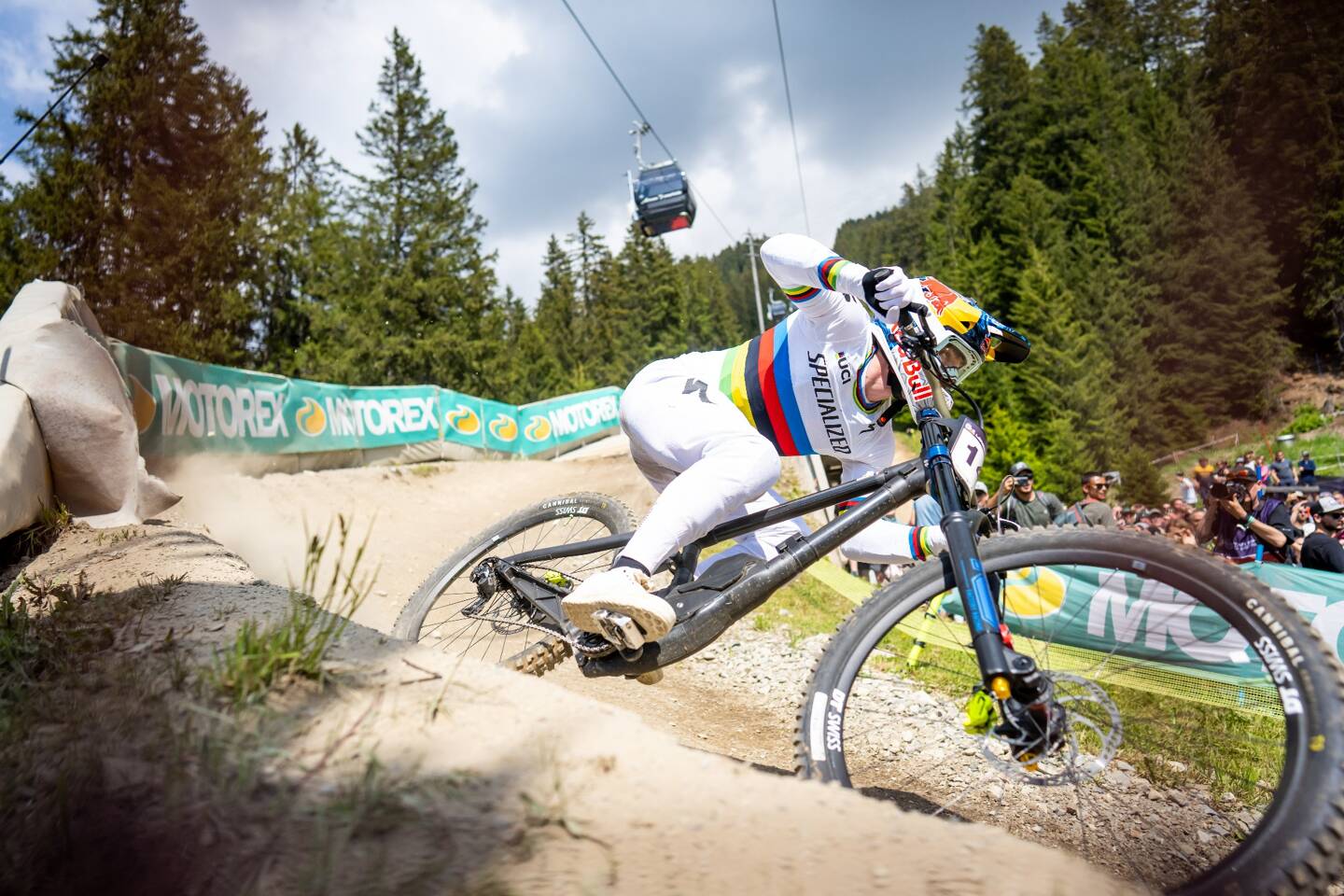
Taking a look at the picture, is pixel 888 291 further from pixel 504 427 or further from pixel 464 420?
pixel 504 427

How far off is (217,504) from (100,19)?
22.8 meters

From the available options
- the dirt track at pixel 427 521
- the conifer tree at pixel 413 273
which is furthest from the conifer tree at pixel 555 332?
the dirt track at pixel 427 521

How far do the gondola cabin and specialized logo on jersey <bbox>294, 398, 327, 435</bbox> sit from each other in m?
17.2

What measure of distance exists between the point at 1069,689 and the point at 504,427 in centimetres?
2159

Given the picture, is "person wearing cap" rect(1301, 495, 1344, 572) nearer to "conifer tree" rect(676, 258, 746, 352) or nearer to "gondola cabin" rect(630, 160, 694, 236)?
"gondola cabin" rect(630, 160, 694, 236)

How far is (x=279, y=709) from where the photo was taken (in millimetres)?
1896

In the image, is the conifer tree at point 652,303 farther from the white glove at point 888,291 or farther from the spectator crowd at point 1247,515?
the white glove at point 888,291

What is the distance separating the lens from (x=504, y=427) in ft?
75.3

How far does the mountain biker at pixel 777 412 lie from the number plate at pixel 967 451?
0.94ft

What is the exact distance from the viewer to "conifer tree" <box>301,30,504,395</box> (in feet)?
106

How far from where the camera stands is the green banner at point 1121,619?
7.34 feet

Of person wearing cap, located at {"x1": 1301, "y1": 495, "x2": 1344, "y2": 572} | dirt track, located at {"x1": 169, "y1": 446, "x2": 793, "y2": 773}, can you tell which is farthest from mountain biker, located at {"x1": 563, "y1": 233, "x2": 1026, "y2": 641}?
person wearing cap, located at {"x1": 1301, "y1": 495, "x2": 1344, "y2": 572}

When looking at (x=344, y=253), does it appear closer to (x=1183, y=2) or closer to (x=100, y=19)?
(x=100, y=19)

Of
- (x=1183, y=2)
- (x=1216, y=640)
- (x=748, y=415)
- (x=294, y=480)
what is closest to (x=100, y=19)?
(x=294, y=480)
